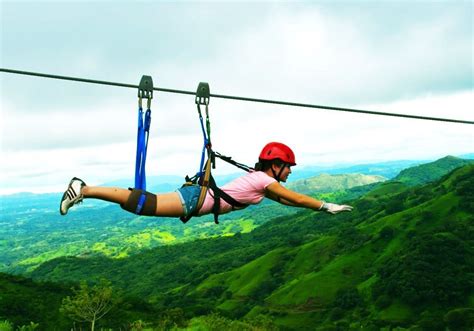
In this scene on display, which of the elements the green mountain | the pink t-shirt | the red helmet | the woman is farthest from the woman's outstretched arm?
the green mountain

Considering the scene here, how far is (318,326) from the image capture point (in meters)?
116

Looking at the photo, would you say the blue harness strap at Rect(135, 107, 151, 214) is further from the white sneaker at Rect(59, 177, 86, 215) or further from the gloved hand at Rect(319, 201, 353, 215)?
the gloved hand at Rect(319, 201, 353, 215)

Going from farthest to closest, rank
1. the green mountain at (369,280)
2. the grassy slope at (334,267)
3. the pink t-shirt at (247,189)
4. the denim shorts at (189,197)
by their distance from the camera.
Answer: the grassy slope at (334,267) → the green mountain at (369,280) → the pink t-shirt at (247,189) → the denim shorts at (189,197)

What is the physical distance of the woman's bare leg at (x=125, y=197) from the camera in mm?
5812

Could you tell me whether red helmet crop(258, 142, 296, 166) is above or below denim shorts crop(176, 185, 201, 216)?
above

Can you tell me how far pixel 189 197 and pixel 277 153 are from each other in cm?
153

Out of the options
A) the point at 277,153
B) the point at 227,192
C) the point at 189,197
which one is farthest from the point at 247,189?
the point at 189,197

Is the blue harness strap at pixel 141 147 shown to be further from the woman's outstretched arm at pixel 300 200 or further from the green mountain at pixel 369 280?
the green mountain at pixel 369 280

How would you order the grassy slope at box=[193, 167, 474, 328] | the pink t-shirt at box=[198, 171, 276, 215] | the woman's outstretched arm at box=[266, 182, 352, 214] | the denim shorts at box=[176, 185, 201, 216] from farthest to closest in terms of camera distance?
the grassy slope at box=[193, 167, 474, 328], the pink t-shirt at box=[198, 171, 276, 215], the woman's outstretched arm at box=[266, 182, 352, 214], the denim shorts at box=[176, 185, 201, 216]

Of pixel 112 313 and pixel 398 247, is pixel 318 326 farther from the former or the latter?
pixel 112 313

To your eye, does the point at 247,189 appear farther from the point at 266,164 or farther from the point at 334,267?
the point at 334,267

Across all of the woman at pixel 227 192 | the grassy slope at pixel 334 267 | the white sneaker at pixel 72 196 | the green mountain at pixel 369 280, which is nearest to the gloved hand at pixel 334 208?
the woman at pixel 227 192

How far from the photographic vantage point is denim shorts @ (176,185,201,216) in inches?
241

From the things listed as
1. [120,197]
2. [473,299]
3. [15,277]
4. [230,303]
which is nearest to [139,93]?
[120,197]
